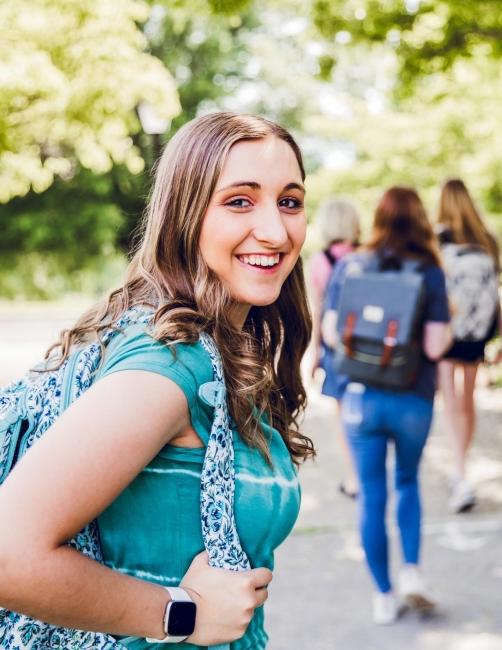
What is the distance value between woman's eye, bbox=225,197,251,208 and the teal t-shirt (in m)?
0.30

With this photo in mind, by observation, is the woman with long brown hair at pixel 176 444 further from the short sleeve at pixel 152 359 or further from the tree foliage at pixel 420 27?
the tree foliage at pixel 420 27

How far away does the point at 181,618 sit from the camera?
53.6 inches

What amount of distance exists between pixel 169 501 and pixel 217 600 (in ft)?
0.65

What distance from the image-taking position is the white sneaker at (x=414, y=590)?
13.0 ft

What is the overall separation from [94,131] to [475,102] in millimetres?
6076

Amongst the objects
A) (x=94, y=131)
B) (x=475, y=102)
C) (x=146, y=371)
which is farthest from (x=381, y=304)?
(x=475, y=102)

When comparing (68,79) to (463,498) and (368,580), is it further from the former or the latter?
(368,580)

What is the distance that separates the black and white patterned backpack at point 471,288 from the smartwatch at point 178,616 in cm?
455

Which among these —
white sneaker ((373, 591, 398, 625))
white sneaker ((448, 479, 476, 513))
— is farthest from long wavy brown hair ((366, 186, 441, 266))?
white sneaker ((448, 479, 476, 513))

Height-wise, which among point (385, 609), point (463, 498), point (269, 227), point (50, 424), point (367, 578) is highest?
point (269, 227)

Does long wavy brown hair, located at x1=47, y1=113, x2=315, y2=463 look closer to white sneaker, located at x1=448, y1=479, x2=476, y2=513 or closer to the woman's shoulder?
the woman's shoulder

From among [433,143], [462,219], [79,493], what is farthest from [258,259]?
[433,143]

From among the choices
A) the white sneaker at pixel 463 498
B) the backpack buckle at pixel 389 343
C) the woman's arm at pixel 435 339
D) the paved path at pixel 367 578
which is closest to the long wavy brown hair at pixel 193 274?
the backpack buckle at pixel 389 343

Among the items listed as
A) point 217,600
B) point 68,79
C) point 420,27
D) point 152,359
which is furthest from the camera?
point 68,79
